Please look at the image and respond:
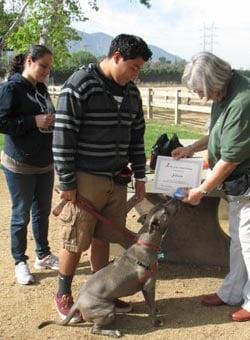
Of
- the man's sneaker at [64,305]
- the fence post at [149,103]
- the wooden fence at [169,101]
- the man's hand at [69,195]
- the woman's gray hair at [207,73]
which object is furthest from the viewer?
the fence post at [149,103]

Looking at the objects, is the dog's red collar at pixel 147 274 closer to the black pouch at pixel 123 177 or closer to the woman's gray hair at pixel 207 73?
the black pouch at pixel 123 177

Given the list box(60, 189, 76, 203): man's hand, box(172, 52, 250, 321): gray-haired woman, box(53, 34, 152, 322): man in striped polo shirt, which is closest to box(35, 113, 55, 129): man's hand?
box(53, 34, 152, 322): man in striped polo shirt

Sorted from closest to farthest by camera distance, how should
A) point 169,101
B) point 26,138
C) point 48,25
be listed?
point 26,138 → point 48,25 → point 169,101

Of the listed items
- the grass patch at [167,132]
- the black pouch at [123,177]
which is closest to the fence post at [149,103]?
the grass patch at [167,132]

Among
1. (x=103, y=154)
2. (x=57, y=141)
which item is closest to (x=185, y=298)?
(x=103, y=154)

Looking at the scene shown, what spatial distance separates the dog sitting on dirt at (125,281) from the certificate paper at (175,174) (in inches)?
10.9

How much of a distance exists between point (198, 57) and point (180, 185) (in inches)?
42.6

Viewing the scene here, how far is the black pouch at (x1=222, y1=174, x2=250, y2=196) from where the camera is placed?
12.6ft

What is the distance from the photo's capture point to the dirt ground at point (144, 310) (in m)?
4.02

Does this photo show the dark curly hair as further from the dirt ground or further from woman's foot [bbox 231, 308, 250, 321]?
woman's foot [bbox 231, 308, 250, 321]

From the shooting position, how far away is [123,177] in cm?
412

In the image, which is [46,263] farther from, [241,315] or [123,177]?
[241,315]

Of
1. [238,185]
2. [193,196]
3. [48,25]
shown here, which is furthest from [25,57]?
[48,25]

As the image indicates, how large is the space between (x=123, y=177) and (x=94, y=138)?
475 mm
